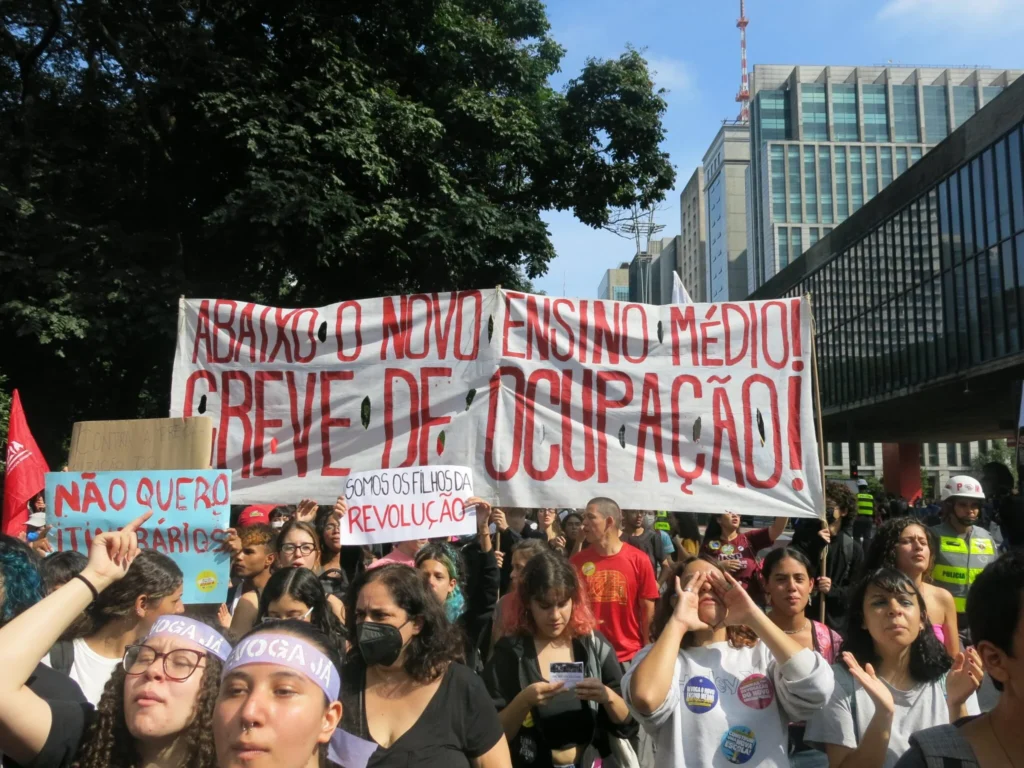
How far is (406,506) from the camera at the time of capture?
5004 millimetres

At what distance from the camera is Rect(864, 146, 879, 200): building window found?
98.7 metres

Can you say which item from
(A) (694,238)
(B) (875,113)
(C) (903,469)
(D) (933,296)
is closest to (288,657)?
(D) (933,296)

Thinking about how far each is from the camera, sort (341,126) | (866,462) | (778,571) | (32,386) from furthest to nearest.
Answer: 1. (866,462)
2. (32,386)
3. (341,126)
4. (778,571)

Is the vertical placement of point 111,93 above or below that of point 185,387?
above

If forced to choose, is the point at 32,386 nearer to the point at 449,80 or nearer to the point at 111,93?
the point at 111,93

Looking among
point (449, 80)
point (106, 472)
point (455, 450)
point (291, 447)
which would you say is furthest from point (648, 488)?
point (449, 80)

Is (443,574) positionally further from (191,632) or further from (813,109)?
(813,109)

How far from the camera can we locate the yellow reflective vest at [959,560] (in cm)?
631

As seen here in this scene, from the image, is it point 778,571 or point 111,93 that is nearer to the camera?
point 778,571

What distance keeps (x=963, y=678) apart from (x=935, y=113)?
112 meters

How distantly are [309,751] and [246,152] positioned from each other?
11.7 m

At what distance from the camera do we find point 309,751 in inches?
78.6

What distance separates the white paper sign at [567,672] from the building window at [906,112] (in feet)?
354

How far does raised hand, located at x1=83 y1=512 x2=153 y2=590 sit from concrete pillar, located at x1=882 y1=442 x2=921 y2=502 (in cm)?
4321
